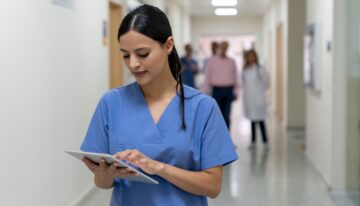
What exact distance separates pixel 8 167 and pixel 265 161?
392cm

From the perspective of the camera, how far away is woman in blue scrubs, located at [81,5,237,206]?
1.42m

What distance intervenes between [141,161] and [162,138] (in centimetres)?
12

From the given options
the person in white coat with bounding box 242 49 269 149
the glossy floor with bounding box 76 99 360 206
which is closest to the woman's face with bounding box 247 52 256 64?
the person in white coat with bounding box 242 49 269 149

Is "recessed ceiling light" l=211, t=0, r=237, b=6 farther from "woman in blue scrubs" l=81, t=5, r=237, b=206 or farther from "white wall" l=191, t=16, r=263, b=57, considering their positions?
"woman in blue scrubs" l=81, t=5, r=237, b=206

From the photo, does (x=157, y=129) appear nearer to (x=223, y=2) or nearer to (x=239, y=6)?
(x=223, y=2)

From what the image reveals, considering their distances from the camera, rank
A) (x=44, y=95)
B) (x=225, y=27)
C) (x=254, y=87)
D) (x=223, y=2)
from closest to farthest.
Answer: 1. (x=44, y=95)
2. (x=254, y=87)
3. (x=223, y=2)
4. (x=225, y=27)

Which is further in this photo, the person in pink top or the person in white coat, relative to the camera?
the person in pink top

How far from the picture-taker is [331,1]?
4.73m

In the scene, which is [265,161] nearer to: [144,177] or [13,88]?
[13,88]

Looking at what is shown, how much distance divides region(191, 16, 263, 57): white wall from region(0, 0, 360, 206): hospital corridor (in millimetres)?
9198

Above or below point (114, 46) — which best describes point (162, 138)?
below

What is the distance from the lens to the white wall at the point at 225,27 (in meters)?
17.9

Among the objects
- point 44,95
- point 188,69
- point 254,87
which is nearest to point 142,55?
point 44,95

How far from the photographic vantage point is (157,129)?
145 cm
